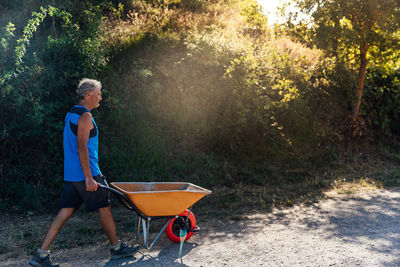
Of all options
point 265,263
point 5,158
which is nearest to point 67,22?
point 5,158

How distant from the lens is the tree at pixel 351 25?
28.3 ft

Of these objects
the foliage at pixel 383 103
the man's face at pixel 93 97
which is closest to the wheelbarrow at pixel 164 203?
the man's face at pixel 93 97

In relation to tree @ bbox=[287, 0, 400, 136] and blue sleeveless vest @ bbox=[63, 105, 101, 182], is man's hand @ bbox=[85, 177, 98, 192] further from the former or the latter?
tree @ bbox=[287, 0, 400, 136]

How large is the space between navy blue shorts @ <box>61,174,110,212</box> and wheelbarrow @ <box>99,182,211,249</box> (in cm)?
15

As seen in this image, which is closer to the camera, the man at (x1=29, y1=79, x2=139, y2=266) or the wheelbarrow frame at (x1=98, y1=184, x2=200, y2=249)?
the man at (x1=29, y1=79, x2=139, y2=266)

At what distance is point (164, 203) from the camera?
14.2ft

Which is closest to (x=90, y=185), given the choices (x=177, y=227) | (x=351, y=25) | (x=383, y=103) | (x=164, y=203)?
(x=164, y=203)

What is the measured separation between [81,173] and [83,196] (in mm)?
245

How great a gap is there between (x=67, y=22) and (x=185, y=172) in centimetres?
362

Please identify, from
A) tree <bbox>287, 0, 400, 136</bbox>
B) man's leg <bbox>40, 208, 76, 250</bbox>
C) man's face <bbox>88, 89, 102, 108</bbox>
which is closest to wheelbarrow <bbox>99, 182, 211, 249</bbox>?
man's leg <bbox>40, 208, 76, 250</bbox>

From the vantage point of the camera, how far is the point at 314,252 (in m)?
4.44

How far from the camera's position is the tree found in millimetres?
8641

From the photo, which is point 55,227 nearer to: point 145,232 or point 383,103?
point 145,232

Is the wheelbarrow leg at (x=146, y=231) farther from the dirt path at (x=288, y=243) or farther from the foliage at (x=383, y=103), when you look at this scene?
the foliage at (x=383, y=103)
